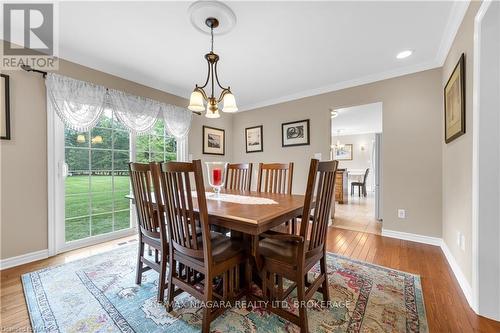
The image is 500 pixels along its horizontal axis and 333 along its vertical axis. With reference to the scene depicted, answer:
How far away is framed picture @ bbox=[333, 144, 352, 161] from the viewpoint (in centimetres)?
839

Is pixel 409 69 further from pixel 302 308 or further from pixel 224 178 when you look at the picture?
pixel 302 308

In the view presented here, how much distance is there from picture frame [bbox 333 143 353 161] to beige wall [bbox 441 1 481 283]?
6.24 m

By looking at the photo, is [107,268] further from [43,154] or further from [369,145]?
[369,145]

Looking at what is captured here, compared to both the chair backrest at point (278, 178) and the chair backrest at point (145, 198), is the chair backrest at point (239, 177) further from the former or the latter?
the chair backrest at point (145, 198)

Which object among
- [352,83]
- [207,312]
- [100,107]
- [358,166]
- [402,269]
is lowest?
[402,269]

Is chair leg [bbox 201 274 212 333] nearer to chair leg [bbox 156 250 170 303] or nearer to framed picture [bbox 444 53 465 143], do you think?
chair leg [bbox 156 250 170 303]

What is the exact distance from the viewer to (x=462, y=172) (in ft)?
5.90

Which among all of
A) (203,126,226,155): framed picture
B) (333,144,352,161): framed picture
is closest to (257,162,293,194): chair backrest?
(203,126,226,155): framed picture

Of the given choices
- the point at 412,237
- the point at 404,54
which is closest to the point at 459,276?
the point at 412,237

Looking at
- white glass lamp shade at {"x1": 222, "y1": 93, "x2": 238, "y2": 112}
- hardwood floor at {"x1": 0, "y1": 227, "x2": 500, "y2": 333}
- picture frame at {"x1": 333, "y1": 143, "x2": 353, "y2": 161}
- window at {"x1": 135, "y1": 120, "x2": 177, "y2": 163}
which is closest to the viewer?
hardwood floor at {"x1": 0, "y1": 227, "x2": 500, "y2": 333}

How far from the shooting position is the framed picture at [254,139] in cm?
427

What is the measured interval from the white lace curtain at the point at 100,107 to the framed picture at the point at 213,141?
2.06 feet

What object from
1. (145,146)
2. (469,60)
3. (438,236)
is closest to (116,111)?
(145,146)

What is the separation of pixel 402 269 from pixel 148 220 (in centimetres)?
240
